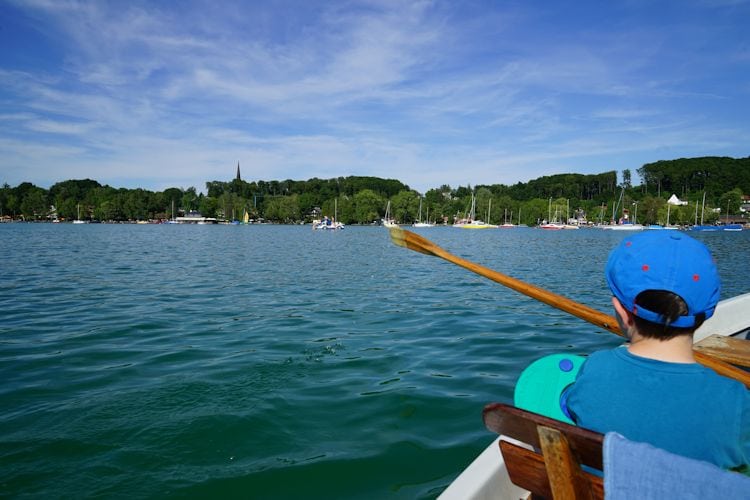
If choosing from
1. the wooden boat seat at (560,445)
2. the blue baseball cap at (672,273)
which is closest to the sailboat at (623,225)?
the blue baseball cap at (672,273)

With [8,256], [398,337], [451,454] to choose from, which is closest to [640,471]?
[451,454]

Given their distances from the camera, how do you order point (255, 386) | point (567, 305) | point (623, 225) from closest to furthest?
1. point (567, 305)
2. point (255, 386)
3. point (623, 225)

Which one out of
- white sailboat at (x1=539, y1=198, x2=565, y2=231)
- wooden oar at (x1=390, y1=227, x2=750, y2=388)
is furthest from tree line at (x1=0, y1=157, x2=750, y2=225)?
wooden oar at (x1=390, y1=227, x2=750, y2=388)

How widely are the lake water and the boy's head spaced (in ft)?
9.86

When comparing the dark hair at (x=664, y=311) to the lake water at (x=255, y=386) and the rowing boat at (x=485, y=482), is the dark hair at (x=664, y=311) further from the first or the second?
the lake water at (x=255, y=386)

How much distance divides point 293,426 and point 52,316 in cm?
825

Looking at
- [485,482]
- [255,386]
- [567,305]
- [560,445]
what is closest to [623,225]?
[255,386]

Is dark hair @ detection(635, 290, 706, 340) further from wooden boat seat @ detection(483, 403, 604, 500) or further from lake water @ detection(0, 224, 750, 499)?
lake water @ detection(0, 224, 750, 499)

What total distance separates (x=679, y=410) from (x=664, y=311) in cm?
36

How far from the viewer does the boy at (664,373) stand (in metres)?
1.79

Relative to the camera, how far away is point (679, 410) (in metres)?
1.78

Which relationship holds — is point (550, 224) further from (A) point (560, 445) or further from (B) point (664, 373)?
(A) point (560, 445)

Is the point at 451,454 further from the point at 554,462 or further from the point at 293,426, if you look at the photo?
the point at 554,462

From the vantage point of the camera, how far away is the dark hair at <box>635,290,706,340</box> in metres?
1.90
